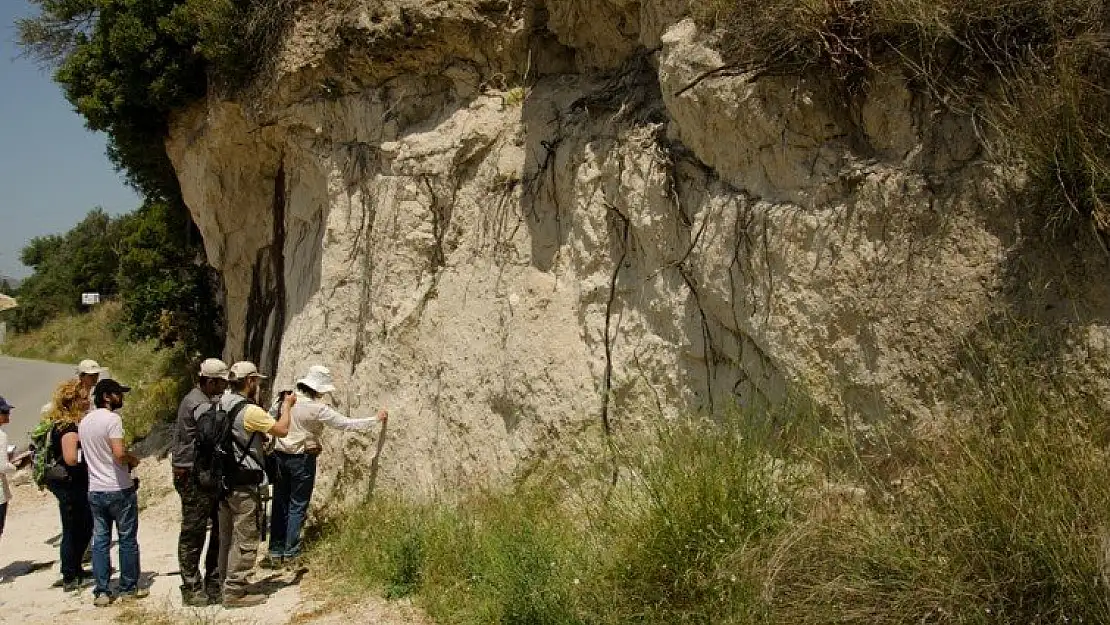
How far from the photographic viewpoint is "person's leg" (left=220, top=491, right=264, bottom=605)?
667cm

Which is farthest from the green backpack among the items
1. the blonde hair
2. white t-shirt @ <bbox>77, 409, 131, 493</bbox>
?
white t-shirt @ <bbox>77, 409, 131, 493</bbox>

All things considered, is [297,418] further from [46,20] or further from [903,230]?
[46,20]

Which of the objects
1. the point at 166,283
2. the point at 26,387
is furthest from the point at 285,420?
the point at 26,387

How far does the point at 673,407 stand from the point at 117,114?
8842mm

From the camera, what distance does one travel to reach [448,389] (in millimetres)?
7539

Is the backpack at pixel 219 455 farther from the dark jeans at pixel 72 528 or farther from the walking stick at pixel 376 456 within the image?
the dark jeans at pixel 72 528

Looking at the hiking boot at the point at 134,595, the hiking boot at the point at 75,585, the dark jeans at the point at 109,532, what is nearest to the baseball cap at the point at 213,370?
the dark jeans at the point at 109,532

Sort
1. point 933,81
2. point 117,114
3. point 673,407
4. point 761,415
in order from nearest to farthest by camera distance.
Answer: point 933,81, point 761,415, point 673,407, point 117,114

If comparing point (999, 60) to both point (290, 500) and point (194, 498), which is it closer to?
point (194, 498)

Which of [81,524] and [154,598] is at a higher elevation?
[81,524]

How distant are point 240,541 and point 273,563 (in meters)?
1.04

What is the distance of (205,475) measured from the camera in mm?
6641

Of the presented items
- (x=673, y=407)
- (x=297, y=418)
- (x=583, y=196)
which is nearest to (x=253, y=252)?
(x=297, y=418)

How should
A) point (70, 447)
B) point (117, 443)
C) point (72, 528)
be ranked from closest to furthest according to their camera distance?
point (117, 443)
point (70, 447)
point (72, 528)
